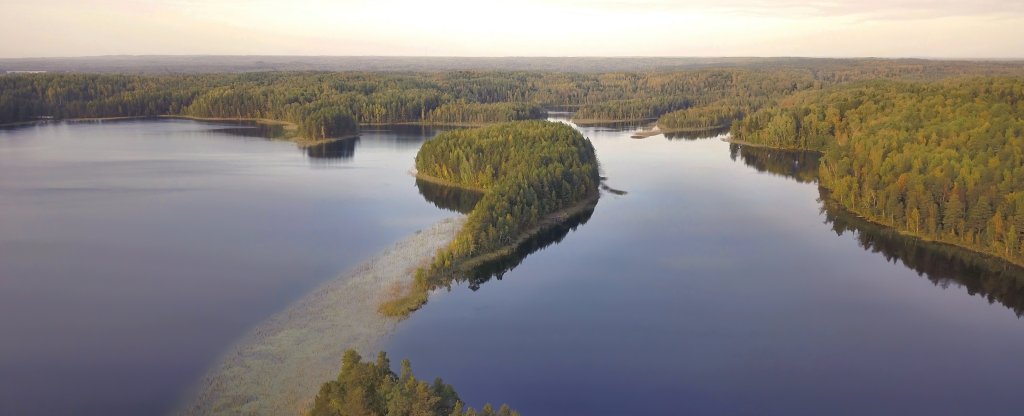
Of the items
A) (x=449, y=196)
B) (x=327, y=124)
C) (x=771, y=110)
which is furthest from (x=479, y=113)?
(x=449, y=196)

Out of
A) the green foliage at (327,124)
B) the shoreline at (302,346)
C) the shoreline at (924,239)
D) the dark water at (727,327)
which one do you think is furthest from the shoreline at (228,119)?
the shoreline at (924,239)

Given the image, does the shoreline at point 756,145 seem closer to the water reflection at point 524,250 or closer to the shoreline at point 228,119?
the water reflection at point 524,250

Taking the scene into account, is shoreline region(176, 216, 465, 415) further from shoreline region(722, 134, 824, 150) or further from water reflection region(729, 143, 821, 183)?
shoreline region(722, 134, 824, 150)

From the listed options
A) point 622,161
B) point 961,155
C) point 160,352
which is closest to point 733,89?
point 622,161

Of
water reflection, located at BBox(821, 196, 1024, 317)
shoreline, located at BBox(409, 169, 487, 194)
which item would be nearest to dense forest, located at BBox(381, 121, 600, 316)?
shoreline, located at BBox(409, 169, 487, 194)

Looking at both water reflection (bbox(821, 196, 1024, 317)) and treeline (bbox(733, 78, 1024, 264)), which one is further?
treeline (bbox(733, 78, 1024, 264))

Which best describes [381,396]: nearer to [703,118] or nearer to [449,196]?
[449,196]
